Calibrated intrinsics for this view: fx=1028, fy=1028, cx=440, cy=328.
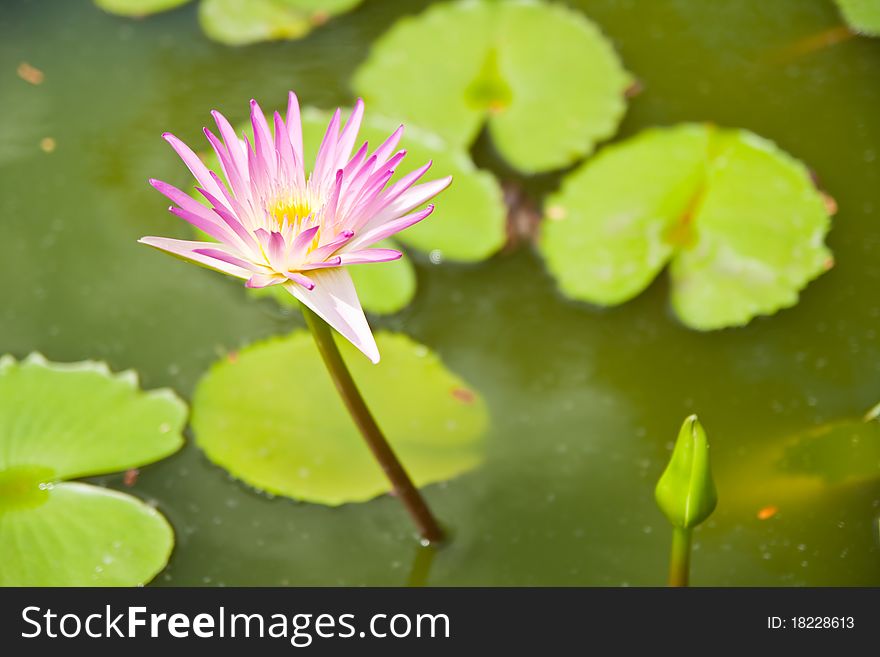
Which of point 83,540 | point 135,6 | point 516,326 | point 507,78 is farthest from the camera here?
point 135,6

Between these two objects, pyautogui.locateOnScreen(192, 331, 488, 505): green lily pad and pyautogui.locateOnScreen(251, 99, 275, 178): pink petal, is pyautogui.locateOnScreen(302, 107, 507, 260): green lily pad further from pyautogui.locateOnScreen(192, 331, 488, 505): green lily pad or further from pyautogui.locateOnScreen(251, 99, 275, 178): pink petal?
pyautogui.locateOnScreen(251, 99, 275, 178): pink petal

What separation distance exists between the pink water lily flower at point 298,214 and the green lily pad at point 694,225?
2.70ft

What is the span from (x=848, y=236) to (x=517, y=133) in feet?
2.64

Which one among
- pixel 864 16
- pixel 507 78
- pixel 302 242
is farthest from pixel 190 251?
pixel 864 16

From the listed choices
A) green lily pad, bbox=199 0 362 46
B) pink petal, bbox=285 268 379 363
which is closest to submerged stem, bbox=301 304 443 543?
pink petal, bbox=285 268 379 363

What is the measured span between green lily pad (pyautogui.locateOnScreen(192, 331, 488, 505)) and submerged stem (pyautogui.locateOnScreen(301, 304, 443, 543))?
110 millimetres

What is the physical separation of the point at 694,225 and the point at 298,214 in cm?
109

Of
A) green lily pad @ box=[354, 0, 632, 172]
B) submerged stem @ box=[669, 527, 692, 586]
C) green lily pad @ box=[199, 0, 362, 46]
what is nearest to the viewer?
submerged stem @ box=[669, 527, 692, 586]

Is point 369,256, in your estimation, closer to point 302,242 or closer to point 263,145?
point 302,242

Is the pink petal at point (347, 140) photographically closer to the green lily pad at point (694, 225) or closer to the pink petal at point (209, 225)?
the pink petal at point (209, 225)

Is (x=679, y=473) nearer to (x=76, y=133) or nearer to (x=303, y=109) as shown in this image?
(x=303, y=109)

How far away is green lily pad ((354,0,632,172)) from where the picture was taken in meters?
2.48

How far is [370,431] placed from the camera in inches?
66.9

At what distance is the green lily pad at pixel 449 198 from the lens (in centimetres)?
230
